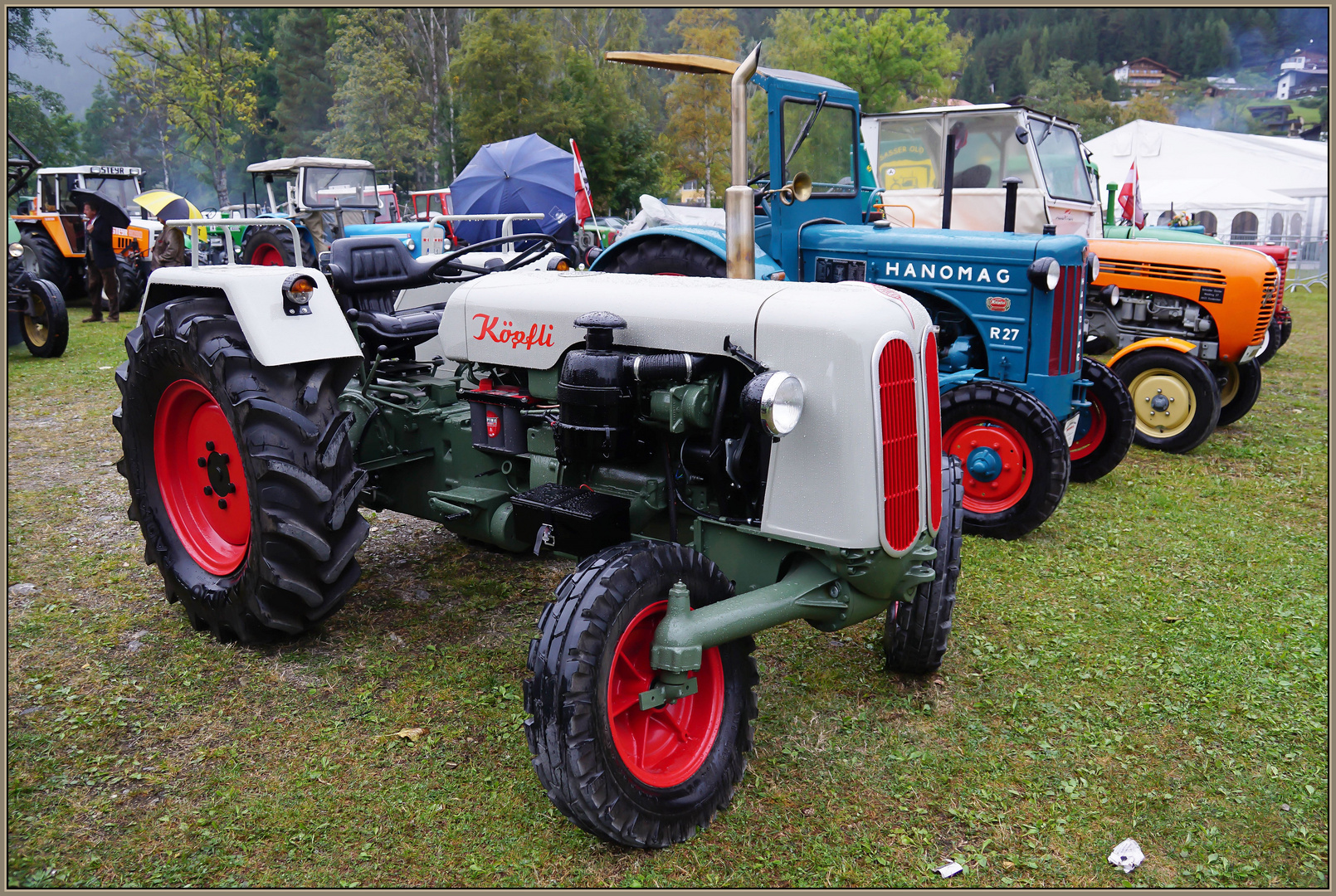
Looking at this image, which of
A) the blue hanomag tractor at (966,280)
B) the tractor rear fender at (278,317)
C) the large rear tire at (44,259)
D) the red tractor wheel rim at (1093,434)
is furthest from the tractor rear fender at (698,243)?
the large rear tire at (44,259)

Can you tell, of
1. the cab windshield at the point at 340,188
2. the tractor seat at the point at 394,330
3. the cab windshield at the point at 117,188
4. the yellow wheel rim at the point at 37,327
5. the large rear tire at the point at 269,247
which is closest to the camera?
the tractor seat at the point at 394,330

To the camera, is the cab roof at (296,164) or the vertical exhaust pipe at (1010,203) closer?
the vertical exhaust pipe at (1010,203)

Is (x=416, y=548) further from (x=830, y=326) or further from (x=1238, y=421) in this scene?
(x=1238, y=421)

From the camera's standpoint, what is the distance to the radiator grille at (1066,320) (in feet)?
16.1

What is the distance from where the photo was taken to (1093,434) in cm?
573

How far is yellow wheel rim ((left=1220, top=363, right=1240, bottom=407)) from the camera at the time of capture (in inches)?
279

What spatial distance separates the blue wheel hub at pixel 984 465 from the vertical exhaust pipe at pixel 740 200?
2.06 meters

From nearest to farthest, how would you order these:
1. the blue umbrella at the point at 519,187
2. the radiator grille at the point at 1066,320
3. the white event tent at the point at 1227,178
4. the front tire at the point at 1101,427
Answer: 1. the radiator grille at the point at 1066,320
2. the front tire at the point at 1101,427
3. the blue umbrella at the point at 519,187
4. the white event tent at the point at 1227,178

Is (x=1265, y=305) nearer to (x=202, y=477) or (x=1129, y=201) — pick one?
(x=1129, y=201)

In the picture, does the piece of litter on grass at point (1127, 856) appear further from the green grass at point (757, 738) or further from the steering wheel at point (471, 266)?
the steering wheel at point (471, 266)

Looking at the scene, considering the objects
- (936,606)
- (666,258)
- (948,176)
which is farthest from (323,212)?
(936,606)

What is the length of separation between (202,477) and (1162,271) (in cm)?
659

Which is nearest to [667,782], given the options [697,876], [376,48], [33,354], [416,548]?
[697,876]

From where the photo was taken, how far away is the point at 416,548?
4.34 m
